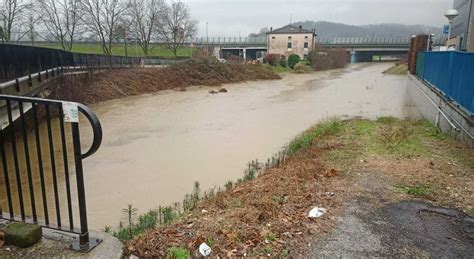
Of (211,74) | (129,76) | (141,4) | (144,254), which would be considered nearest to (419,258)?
(144,254)

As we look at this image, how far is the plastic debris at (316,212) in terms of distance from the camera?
426 cm

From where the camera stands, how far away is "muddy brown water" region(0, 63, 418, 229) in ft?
24.5

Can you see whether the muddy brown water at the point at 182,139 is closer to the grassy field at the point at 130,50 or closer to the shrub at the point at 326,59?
the shrub at the point at 326,59

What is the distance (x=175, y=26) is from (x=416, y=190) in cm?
5648

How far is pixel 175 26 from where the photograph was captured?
57.6 metres

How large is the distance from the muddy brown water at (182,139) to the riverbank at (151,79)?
1.23m

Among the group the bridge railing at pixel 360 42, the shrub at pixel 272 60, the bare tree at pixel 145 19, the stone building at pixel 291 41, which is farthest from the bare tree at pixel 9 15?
the bridge railing at pixel 360 42

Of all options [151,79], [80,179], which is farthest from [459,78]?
[151,79]

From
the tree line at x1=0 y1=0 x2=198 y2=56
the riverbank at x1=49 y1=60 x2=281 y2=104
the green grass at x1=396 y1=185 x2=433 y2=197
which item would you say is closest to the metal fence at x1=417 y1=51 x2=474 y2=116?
the green grass at x1=396 y1=185 x2=433 y2=197

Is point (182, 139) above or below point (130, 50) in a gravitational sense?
below

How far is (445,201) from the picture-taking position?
15.5 ft

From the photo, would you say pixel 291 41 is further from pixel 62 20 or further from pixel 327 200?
pixel 327 200

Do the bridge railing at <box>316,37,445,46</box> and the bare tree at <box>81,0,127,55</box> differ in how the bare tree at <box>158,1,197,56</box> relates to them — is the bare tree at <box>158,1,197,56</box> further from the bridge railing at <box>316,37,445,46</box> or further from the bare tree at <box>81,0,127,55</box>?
the bridge railing at <box>316,37,445,46</box>

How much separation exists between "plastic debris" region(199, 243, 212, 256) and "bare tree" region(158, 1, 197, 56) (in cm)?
5487
